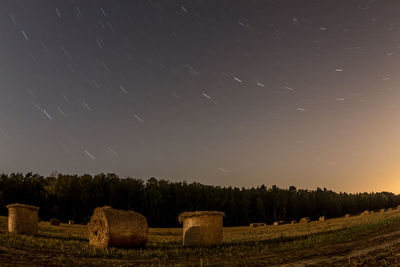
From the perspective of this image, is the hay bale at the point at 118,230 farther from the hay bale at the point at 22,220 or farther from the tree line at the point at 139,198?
the tree line at the point at 139,198

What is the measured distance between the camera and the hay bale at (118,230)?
19.0 metres

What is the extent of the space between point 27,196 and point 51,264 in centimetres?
8213

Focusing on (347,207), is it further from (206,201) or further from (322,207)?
(206,201)

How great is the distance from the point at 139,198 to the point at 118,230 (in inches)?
3006

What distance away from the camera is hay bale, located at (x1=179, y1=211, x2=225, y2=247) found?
2030 cm

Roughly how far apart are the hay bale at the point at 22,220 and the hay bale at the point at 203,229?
11976mm

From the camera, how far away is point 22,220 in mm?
25109

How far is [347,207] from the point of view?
499ft

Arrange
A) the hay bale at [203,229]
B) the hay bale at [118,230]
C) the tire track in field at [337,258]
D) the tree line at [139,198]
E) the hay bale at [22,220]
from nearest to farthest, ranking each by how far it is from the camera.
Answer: the tire track in field at [337,258] < the hay bale at [118,230] < the hay bale at [203,229] < the hay bale at [22,220] < the tree line at [139,198]

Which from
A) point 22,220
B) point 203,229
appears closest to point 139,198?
point 22,220

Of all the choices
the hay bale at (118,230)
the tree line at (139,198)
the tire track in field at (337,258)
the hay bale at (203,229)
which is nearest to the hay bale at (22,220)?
the hay bale at (118,230)

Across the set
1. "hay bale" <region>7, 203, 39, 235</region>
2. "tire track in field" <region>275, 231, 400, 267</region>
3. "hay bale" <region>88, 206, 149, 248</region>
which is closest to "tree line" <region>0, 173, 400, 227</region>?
"hay bale" <region>7, 203, 39, 235</region>

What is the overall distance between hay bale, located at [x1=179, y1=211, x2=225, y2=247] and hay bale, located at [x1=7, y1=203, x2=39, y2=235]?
1198cm

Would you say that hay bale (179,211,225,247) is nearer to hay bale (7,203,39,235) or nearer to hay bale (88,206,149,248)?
hay bale (88,206,149,248)
